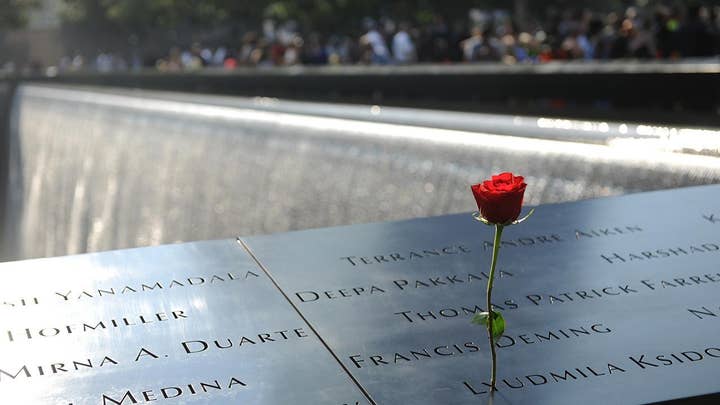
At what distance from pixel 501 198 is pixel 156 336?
3.46ft

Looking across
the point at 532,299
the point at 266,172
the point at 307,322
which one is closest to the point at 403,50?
the point at 266,172

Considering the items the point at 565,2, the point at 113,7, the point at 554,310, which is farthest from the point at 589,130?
the point at 113,7

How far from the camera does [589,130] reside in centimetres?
616

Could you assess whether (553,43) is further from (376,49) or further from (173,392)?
(173,392)

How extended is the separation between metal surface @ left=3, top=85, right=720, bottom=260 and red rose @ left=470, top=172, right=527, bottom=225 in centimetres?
309

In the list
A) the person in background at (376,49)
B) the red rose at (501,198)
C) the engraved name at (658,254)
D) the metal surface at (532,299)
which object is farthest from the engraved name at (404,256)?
the person in background at (376,49)

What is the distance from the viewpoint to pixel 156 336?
2480 mm

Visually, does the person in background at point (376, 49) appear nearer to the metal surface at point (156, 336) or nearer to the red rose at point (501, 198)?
the metal surface at point (156, 336)

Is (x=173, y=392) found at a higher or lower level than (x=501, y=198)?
lower

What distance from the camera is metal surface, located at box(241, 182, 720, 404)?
218 cm

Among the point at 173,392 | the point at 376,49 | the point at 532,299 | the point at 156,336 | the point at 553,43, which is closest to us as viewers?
the point at 173,392

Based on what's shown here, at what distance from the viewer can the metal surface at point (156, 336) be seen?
217 centimetres

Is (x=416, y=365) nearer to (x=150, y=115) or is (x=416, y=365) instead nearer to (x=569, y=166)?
(x=569, y=166)

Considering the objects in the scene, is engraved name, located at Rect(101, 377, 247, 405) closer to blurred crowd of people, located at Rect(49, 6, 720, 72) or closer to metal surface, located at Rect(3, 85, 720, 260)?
metal surface, located at Rect(3, 85, 720, 260)
